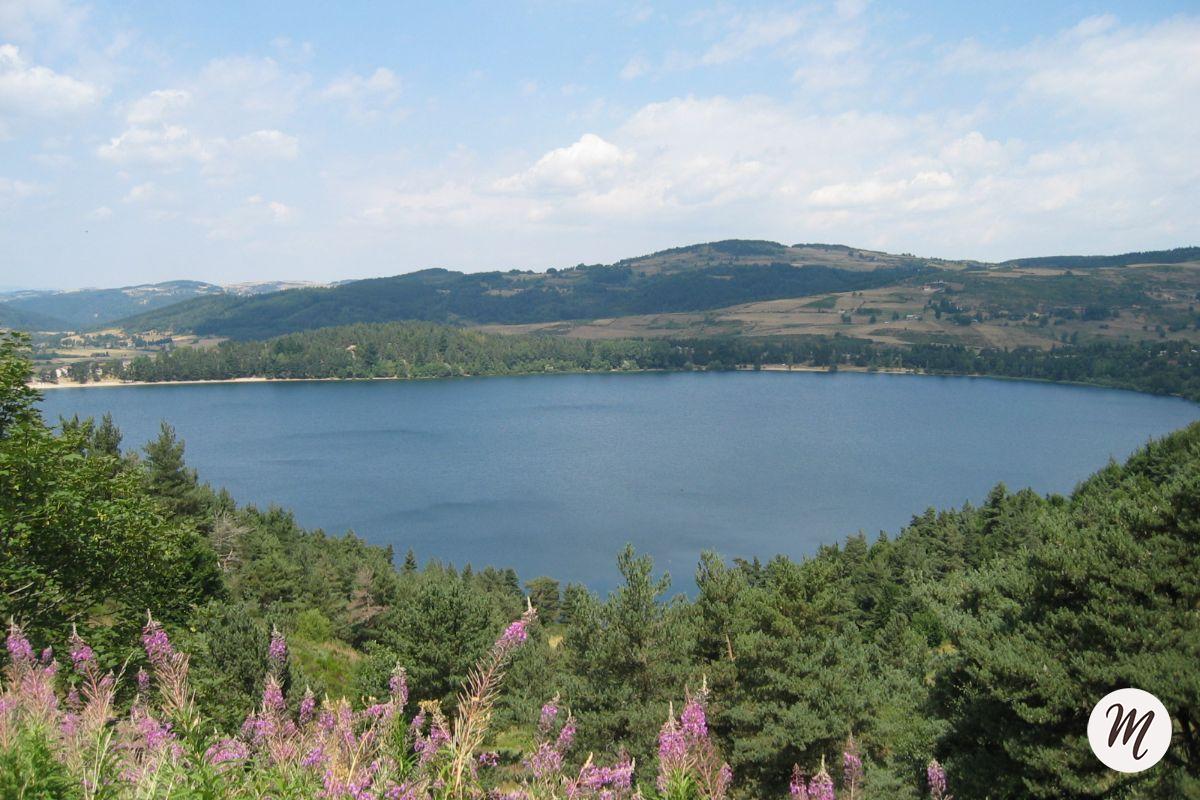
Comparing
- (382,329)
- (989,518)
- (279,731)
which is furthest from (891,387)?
(279,731)

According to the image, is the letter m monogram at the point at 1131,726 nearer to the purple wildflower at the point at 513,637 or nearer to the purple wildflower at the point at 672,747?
Answer: the purple wildflower at the point at 672,747

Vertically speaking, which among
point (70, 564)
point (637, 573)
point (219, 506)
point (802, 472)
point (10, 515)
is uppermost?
point (10, 515)

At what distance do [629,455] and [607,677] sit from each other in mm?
56253

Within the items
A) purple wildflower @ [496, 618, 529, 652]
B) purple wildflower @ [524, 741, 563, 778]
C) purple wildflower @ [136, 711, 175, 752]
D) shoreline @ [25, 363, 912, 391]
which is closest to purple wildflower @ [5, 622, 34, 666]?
purple wildflower @ [136, 711, 175, 752]

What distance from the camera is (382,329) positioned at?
149 m

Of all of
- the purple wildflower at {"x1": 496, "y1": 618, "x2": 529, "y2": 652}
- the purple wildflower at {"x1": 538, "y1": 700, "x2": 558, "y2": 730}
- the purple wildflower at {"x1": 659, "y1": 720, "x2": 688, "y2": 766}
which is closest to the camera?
the purple wildflower at {"x1": 659, "y1": 720, "x2": 688, "y2": 766}

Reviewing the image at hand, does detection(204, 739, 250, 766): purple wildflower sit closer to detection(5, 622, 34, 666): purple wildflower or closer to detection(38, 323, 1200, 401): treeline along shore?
detection(5, 622, 34, 666): purple wildflower

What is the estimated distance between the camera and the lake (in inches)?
1772

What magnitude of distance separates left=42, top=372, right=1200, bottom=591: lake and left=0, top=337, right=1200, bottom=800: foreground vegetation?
18863 mm

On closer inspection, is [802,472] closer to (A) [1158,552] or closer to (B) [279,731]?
(A) [1158,552]

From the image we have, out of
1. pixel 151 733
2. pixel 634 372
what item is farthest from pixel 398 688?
pixel 634 372

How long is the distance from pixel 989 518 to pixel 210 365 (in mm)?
123679

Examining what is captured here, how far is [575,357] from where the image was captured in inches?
5497

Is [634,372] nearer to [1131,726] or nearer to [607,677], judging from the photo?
[607,677]
